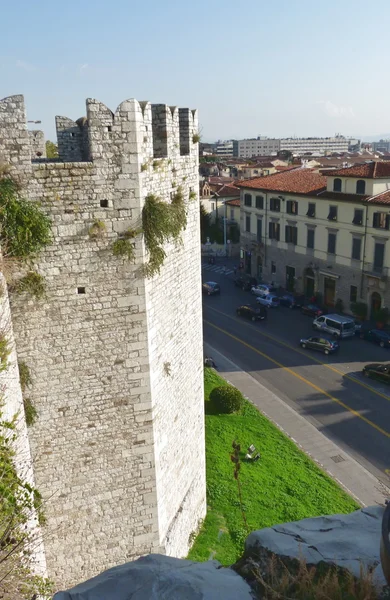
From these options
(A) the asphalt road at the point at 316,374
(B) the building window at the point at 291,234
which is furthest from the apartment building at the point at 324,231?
(A) the asphalt road at the point at 316,374

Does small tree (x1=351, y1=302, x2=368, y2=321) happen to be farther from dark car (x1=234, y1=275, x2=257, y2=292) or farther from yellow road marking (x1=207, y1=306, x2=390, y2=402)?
dark car (x1=234, y1=275, x2=257, y2=292)

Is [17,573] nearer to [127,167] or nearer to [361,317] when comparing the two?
[127,167]

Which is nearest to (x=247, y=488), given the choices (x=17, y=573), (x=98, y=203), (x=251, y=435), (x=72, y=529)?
(x=251, y=435)

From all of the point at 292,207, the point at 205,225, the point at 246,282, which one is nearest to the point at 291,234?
the point at 292,207

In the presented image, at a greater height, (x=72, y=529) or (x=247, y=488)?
(x=72, y=529)

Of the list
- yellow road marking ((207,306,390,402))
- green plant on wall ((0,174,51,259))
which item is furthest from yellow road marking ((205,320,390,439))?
green plant on wall ((0,174,51,259))
